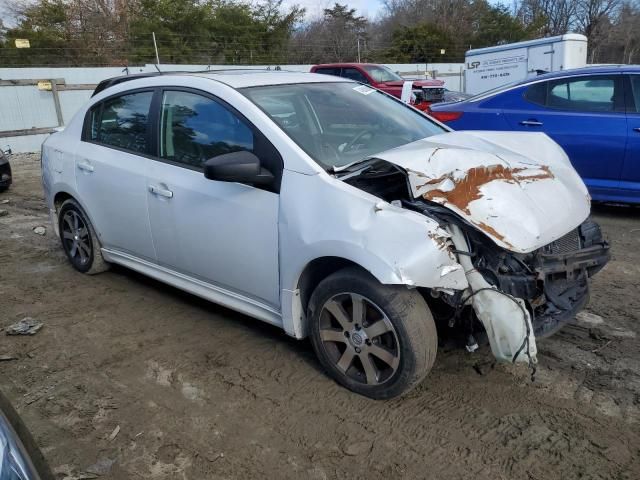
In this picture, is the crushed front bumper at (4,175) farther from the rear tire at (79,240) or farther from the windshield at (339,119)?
the windshield at (339,119)

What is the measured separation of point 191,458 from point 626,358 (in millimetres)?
2545

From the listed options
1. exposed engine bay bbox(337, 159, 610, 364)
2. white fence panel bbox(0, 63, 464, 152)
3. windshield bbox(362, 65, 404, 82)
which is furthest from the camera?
windshield bbox(362, 65, 404, 82)

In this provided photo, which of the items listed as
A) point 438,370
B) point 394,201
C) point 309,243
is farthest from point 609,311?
point 309,243

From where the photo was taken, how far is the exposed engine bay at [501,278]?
9.06ft

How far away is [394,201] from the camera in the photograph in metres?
2.98

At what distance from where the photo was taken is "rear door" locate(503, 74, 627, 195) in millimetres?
5965

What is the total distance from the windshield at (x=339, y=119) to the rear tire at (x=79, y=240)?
7.12ft

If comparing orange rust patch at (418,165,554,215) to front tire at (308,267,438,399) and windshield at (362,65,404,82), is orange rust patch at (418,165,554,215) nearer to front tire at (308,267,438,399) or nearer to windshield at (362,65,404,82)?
front tire at (308,267,438,399)

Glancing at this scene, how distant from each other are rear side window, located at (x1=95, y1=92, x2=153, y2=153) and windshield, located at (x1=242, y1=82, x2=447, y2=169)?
3.39 feet

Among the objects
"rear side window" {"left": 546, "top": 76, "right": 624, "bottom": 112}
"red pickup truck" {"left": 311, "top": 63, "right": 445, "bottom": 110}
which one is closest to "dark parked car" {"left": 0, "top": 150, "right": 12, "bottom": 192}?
"rear side window" {"left": 546, "top": 76, "right": 624, "bottom": 112}

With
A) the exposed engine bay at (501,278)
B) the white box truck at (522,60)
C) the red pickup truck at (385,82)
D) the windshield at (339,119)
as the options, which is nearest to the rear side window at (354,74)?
the red pickup truck at (385,82)

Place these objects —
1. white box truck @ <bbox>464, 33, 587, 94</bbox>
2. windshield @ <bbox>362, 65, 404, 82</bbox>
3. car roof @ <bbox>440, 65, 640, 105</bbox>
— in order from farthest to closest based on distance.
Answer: white box truck @ <bbox>464, 33, 587, 94</bbox> < windshield @ <bbox>362, 65, 404, 82</bbox> < car roof @ <bbox>440, 65, 640, 105</bbox>

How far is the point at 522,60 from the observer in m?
16.8

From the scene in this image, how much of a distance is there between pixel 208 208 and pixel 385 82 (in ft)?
41.2
